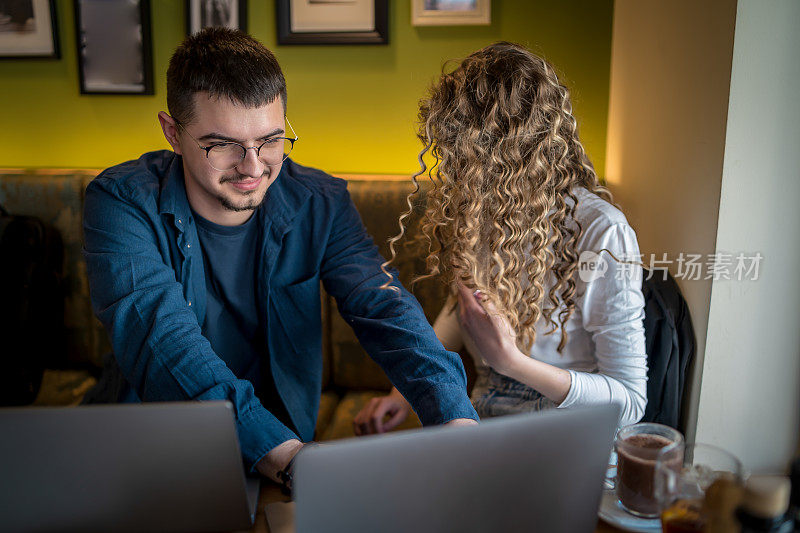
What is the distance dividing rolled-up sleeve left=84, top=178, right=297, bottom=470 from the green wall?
3.40 ft

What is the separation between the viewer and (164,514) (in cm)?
80

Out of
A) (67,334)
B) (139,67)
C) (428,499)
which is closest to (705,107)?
(428,499)

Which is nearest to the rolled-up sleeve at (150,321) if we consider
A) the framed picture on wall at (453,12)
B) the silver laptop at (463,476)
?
the silver laptop at (463,476)

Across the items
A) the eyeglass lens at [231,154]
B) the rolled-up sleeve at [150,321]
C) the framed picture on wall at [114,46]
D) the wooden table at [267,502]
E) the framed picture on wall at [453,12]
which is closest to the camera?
the wooden table at [267,502]

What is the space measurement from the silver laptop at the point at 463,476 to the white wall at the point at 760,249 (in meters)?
0.79

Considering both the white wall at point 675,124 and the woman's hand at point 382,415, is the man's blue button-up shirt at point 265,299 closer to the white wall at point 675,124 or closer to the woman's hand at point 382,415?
the woman's hand at point 382,415

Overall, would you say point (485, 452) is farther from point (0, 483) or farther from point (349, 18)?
point (349, 18)

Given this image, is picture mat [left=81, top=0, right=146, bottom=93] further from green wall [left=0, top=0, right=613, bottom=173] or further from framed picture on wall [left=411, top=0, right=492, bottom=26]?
framed picture on wall [left=411, top=0, right=492, bottom=26]

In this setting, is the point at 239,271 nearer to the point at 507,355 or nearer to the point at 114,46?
the point at 507,355

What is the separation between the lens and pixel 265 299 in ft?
5.01

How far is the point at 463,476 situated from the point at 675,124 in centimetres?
118

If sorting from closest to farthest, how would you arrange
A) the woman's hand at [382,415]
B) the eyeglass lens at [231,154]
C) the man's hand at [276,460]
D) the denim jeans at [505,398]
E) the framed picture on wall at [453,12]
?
the man's hand at [276,460], the eyeglass lens at [231,154], the denim jeans at [505,398], the woman's hand at [382,415], the framed picture on wall at [453,12]

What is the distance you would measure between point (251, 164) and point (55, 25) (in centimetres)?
143

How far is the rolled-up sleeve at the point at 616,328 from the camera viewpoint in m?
1.34
